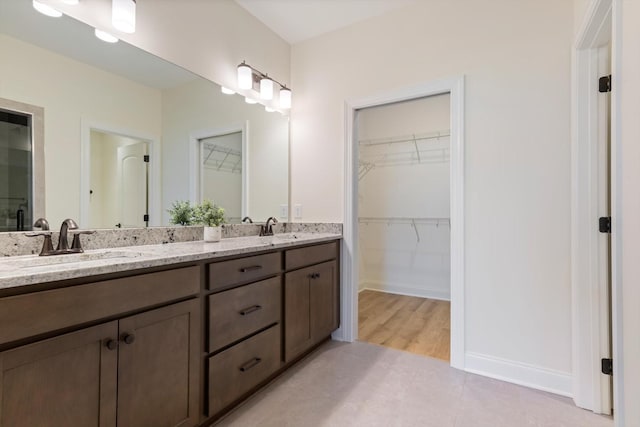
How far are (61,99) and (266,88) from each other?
4.65 ft

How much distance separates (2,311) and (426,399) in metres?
Result: 1.87

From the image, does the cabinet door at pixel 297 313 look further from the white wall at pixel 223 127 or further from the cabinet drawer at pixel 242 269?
the white wall at pixel 223 127

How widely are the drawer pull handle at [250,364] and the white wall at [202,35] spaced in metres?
1.84

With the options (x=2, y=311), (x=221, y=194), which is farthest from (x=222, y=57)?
(x=2, y=311)

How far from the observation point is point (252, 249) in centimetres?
159

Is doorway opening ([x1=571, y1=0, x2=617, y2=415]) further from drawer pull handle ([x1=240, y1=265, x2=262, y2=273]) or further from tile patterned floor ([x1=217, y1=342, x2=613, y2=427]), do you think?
drawer pull handle ([x1=240, y1=265, x2=262, y2=273])

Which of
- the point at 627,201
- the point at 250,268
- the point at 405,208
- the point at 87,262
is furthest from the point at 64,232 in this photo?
the point at 405,208

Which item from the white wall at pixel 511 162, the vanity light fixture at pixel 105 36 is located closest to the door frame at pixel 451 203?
the white wall at pixel 511 162

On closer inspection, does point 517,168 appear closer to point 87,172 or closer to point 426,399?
point 426,399

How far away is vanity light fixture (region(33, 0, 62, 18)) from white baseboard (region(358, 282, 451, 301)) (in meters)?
3.79

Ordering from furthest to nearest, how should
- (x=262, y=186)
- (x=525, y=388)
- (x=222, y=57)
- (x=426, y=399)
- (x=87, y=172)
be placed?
(x=262, y=186) < (x=222, y=57) < (x=525, y=388) < (x=426, y=399) < (x=87, y=172)

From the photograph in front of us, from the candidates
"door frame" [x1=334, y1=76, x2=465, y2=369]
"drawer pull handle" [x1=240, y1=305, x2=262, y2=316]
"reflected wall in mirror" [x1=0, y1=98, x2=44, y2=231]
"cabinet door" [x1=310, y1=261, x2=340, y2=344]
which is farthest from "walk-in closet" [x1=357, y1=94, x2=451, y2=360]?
"reflected wall in mirror" [x1=0, y1=98, x2=44, y2=231]

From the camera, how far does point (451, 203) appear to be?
209 centimetres

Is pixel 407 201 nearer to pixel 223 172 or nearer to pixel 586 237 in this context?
pixel 586 237
